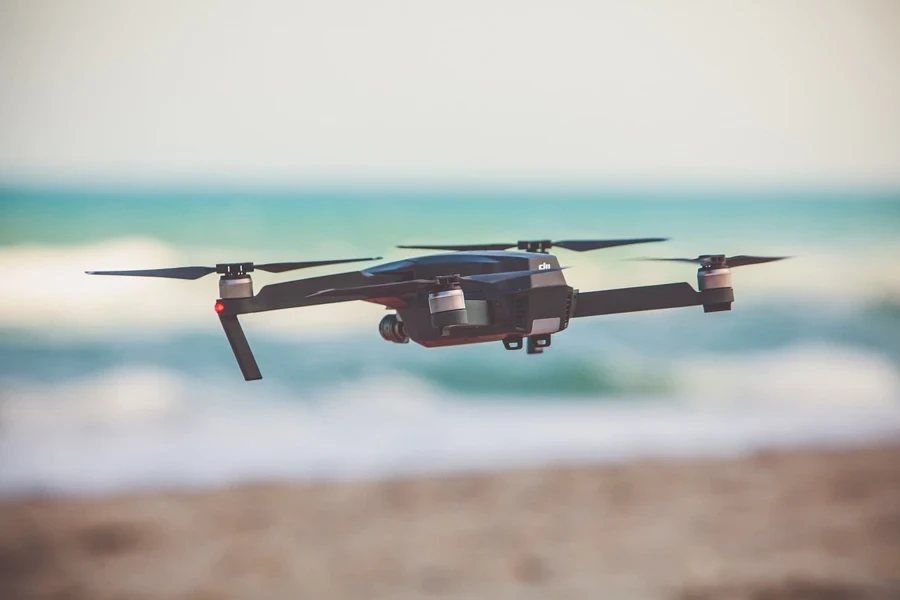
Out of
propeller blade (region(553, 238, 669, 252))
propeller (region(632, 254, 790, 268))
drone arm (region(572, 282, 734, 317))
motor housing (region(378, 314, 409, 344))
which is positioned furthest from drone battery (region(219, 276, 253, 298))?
propeller (region(632, 254, 790, 268))

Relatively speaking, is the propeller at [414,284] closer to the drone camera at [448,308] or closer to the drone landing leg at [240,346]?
the drone camera at [448,308]

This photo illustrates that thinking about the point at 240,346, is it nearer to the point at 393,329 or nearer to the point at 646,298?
the point at 393,329

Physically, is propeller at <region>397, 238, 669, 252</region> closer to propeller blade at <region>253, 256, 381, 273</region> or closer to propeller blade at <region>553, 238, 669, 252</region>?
propeller blade at <region>553, 238, 669, 252</region>

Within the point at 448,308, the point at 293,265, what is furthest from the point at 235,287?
the point at 448,308

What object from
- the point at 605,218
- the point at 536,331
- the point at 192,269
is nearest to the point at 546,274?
the point at 536,331

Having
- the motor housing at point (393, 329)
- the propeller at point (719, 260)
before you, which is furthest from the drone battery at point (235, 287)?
the propeller at point (719, 260)
